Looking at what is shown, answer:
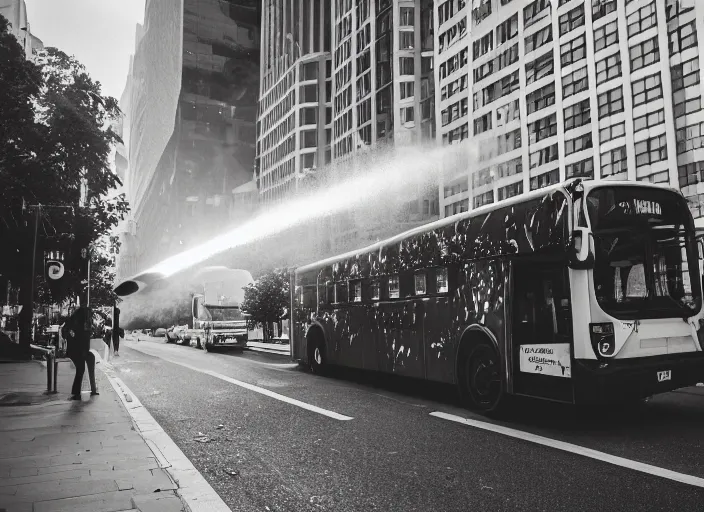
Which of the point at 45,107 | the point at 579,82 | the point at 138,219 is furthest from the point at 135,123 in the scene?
the point at 45,107

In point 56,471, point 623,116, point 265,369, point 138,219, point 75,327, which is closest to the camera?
point 56,471

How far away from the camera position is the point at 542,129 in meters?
51.8

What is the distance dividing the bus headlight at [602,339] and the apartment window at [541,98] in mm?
47698

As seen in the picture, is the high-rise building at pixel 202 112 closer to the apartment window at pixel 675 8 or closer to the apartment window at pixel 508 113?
the apartment window at pixel 508 113

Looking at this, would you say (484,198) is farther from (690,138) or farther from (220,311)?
(220,311)

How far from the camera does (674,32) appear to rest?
1561 inches

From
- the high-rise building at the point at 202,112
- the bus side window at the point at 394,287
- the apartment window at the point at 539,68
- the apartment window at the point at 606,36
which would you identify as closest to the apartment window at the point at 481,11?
the apartment window at the point at 539,68

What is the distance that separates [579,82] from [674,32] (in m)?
8.99

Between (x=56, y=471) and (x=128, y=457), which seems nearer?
(x=56, y=471)

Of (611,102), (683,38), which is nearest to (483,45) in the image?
(611,102)

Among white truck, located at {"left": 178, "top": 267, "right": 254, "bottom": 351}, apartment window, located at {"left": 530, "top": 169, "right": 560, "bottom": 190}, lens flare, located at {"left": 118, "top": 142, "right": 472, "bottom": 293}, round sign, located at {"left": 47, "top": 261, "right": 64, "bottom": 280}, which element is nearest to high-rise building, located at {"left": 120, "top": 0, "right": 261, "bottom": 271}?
lens flare, located at {"left": 118, "top": 142, "right": 472, "bottom": 293}

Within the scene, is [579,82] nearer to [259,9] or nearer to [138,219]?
[259,9]

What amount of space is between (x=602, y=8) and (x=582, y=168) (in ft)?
38.7

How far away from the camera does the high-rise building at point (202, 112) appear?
131m
